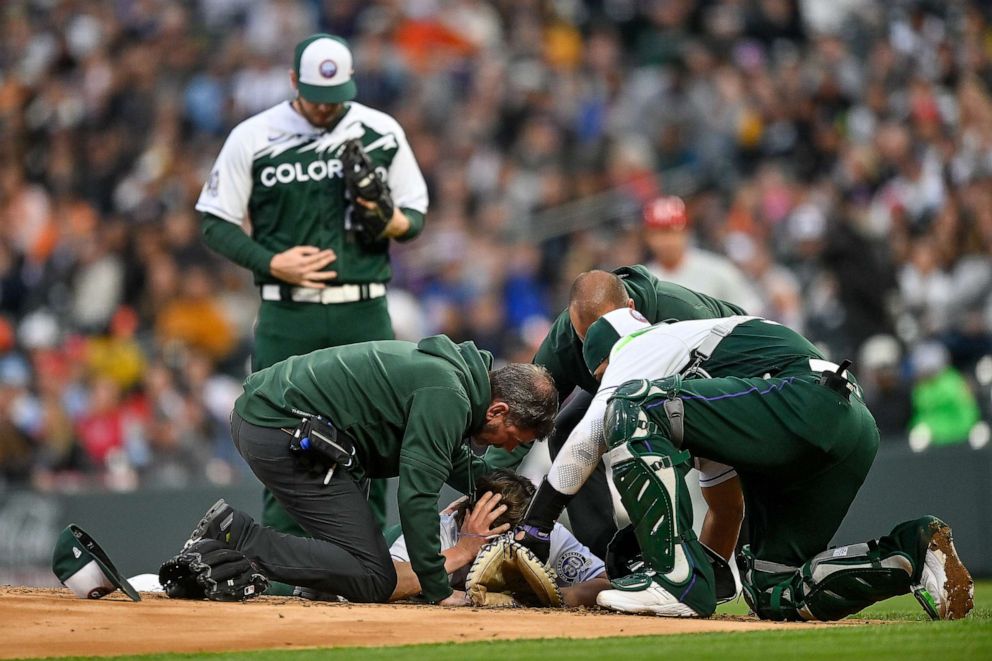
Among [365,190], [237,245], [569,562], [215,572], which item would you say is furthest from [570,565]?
[237,245]

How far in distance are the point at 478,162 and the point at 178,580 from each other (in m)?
10.2

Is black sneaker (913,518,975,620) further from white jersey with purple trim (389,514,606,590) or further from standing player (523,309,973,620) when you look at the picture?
white jersey with purple trim (389,514,606,590)

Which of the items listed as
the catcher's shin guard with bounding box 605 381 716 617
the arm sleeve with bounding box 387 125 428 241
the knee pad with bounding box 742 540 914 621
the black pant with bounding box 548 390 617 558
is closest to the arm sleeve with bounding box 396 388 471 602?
the catcher's shin guard with bounding box 605 381 716 617

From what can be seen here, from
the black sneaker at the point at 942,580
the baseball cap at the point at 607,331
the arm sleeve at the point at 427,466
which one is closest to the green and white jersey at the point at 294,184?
the arm sleeve at the point at 427,466

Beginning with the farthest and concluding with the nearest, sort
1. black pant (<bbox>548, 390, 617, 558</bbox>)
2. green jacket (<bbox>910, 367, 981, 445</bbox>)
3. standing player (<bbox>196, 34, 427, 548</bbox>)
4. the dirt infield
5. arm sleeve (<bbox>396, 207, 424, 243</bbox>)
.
Result: 1. green jacket (<bbox>910, 367, 981, 445</bbox>)
2. arm sleeve (<bbox>396, 207, 424, 243</bbox>)
3. standing player (<bbox>196, 34, 427, 548</bbox>)
4. black pant (<bbox>548, 390, 617, 558</bbox>)
5. the dirt infield

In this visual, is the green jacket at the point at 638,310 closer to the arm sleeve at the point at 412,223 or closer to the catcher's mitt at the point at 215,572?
the arm sleeve at the point at 412,223

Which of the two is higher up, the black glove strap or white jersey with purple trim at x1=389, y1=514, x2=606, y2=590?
the black glove strap

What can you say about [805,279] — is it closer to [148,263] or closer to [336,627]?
[148,263]

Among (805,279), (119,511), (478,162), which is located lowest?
(119,511)

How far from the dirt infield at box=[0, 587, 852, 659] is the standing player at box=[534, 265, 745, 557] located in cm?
96

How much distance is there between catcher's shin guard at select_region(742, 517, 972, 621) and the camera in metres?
6.38

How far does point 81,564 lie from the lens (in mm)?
6828

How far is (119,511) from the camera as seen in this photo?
1412 cm

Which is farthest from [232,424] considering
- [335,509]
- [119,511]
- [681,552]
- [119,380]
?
[119,380]
